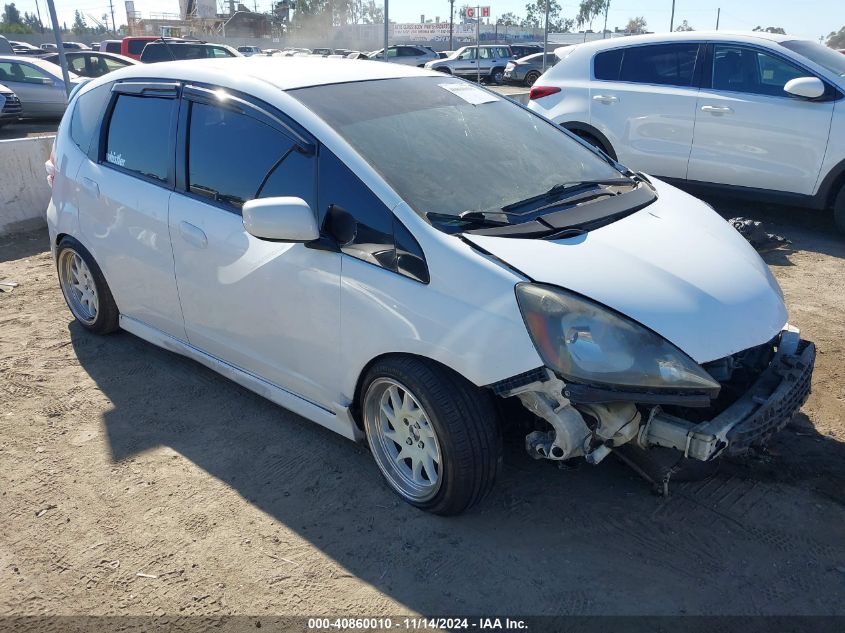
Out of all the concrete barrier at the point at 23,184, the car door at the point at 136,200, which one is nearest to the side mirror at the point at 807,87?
the car door at the point at 136,200

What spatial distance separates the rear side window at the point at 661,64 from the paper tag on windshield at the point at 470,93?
414cm

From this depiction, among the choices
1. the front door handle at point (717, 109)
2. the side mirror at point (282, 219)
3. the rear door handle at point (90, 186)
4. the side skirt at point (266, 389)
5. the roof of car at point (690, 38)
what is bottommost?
the side skirt at point (266, 389)

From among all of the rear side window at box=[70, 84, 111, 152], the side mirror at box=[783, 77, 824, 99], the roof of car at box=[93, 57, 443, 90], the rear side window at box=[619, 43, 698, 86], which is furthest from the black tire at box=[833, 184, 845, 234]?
the rear side window at box=[70, 84, 111, 152]

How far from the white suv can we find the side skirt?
211 inches

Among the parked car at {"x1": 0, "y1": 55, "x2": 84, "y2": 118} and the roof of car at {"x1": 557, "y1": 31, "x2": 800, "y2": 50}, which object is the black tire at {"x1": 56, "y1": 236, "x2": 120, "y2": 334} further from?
the parked car at {"x1": 0, "y1": 55, "x2": 84, "y2": 118}

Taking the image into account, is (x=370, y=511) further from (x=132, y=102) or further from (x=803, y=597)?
(x=132, y=102)

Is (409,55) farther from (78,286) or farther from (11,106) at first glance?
(78,286)

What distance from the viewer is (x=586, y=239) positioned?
2.89 meters

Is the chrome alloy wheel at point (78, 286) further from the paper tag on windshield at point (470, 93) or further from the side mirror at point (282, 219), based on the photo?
the paper tag on windshield at point (470, 93)

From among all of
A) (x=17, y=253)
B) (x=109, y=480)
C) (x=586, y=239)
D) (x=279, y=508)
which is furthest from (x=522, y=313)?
(x=17, y=253)

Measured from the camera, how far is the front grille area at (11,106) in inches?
547

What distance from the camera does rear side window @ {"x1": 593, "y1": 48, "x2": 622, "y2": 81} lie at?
779cm

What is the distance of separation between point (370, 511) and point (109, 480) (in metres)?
1.26

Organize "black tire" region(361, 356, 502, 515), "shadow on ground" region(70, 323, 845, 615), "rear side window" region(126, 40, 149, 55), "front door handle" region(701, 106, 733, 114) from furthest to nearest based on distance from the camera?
"rear side window" region(126, 40, 149, 55) → "front door handle" region(701, 106, 733, 114) → "black tire" region(361, 356, 502, 515) → "shadow on ground" region(70, 323, 845, 615)
